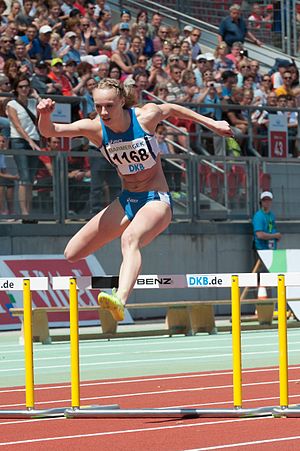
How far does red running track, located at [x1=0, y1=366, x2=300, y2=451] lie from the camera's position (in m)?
7.94

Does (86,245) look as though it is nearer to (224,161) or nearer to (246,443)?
(246,443)

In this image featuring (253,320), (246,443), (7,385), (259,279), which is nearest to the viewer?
(246,443)

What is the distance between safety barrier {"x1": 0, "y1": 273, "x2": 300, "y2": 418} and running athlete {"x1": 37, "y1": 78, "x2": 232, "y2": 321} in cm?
28

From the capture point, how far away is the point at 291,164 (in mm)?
23359

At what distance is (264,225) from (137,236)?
1296 centimetres

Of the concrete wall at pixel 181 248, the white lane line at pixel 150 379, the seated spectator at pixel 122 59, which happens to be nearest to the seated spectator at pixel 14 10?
the seated spectator at pixel 122 59

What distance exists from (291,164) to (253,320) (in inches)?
147

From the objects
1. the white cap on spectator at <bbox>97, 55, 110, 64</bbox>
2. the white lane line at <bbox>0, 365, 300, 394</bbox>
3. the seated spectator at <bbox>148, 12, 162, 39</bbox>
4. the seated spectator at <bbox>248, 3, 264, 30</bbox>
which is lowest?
the white lane line at <bbox>0, 365, 300, 394</bbox>

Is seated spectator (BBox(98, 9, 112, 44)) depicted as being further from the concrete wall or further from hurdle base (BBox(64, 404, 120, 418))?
hurdle base (BBox(64, 404, 120, 418))

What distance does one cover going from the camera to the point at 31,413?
9.44m

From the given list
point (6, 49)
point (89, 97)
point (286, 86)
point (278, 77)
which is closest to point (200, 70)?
point (286, 86)

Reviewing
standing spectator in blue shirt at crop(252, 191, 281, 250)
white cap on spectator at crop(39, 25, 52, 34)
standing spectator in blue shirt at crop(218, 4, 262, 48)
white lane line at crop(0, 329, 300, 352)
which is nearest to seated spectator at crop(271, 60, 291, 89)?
standing spectator in blue shirt at crop(218, 4, 262, 48)

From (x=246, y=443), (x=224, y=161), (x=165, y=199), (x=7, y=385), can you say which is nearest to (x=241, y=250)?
(x=224, y=161)

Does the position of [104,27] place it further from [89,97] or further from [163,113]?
[163,113]
